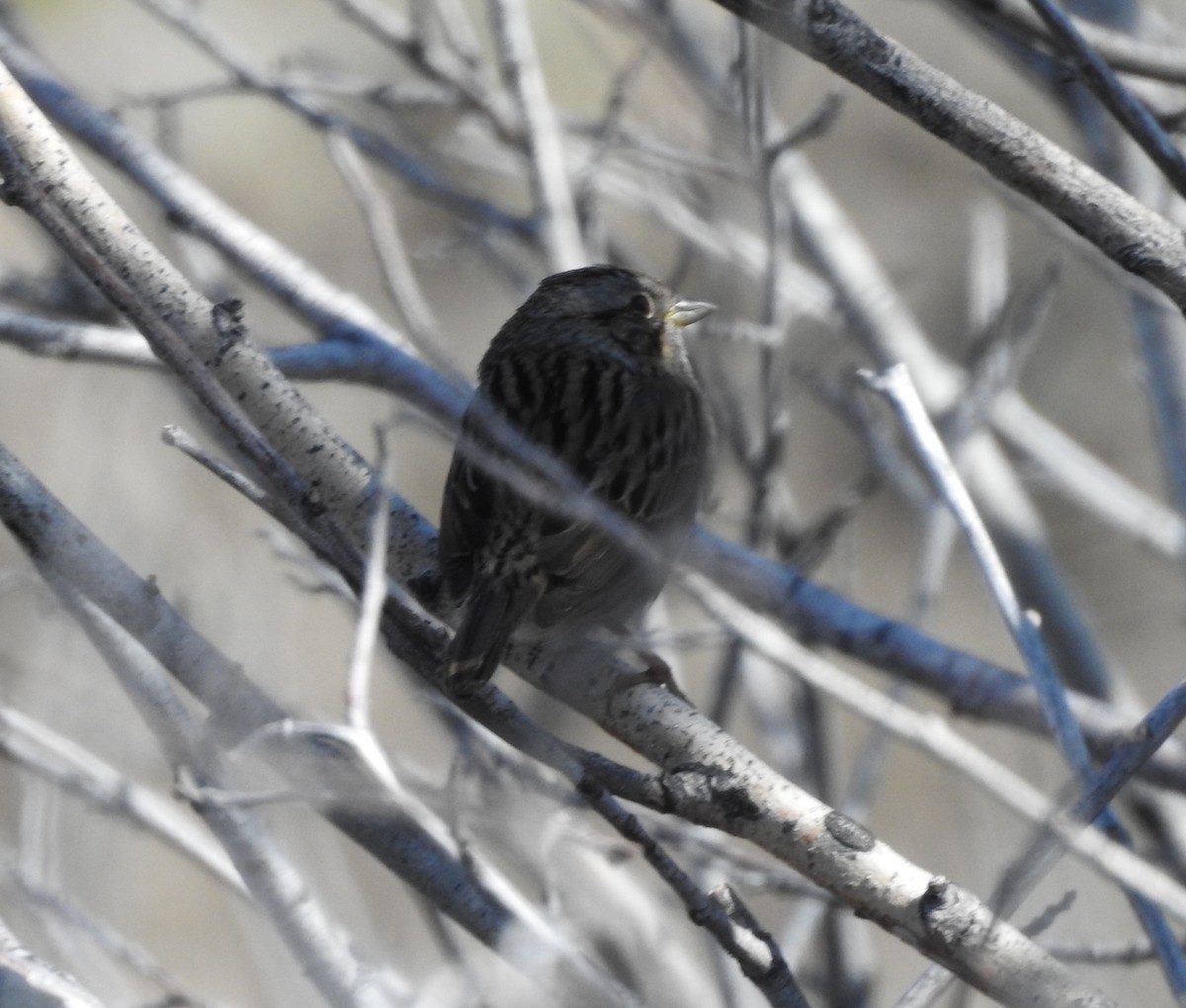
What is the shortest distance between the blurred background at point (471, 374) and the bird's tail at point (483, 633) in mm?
322

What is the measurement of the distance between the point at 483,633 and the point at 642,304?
67.3 inches

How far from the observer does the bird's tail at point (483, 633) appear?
8.58 feet

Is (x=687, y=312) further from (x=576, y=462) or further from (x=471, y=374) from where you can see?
(x=471, y=374)

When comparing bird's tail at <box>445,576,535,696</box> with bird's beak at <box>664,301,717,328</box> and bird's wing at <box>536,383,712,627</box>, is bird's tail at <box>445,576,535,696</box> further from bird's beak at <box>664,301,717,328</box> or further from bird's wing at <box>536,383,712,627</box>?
bird's beak at <box>664,301,717,328</box>

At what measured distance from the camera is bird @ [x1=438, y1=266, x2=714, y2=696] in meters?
3.27

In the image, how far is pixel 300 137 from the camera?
11.9 m

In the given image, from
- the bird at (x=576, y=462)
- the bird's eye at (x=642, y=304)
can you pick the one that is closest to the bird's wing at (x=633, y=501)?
the bird at (x=576, y=462)

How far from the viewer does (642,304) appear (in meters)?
4.49

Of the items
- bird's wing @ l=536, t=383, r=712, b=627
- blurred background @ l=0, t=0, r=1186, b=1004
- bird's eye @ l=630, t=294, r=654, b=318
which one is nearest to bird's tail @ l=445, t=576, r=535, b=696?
bird's wing @ l=536, t=383, r=712, b=627

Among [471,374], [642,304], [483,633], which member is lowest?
[471,374]

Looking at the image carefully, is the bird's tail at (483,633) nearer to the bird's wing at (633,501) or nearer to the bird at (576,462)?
the bird at (576,462)

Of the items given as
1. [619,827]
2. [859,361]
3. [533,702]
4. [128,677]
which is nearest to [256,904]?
[128,677]

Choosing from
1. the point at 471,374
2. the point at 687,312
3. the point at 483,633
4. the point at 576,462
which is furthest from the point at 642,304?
the point at 471,374

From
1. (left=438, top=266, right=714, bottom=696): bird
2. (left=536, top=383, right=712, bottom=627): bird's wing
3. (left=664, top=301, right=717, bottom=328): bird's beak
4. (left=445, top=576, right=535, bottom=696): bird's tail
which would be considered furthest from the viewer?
(left=664, top=301, right=717, bottom=328): bird's beak
